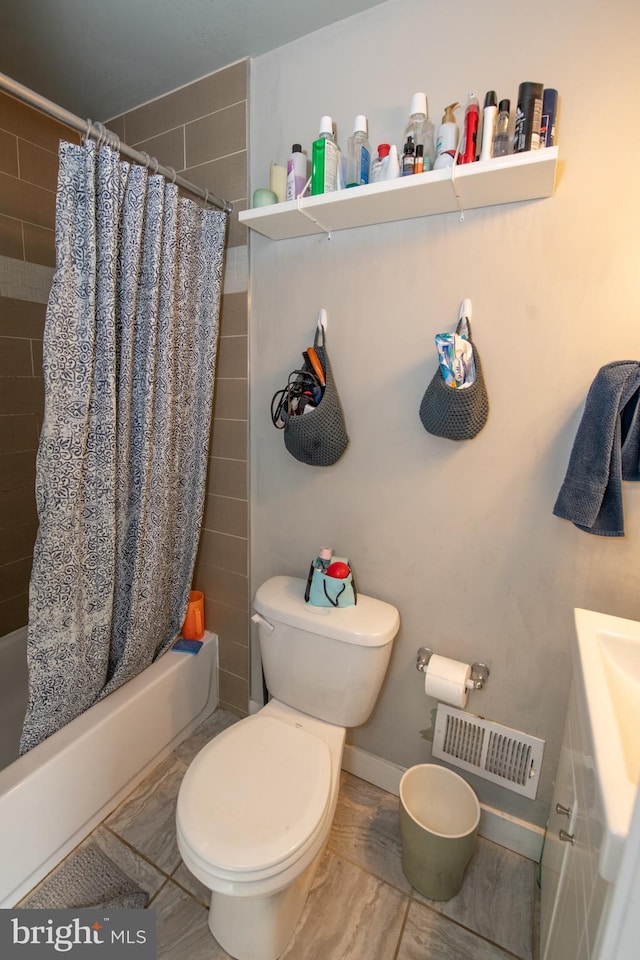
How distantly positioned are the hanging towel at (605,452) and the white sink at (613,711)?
232mm

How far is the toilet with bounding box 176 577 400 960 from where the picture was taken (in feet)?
3.20

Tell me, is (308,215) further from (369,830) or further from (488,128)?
(369,830)

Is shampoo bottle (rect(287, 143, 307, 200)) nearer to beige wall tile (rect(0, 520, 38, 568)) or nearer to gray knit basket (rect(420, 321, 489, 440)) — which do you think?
gray knit basket (rect(420, 321, 489, 440))

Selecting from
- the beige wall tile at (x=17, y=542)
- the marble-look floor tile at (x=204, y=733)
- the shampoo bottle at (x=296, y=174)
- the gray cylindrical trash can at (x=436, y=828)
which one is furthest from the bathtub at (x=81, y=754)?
the shampoo bottle at (x=296, y=174)

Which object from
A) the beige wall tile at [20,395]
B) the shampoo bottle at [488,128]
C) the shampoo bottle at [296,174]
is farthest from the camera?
the beige wall tile at [20,395]

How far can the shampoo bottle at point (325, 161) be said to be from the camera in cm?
121

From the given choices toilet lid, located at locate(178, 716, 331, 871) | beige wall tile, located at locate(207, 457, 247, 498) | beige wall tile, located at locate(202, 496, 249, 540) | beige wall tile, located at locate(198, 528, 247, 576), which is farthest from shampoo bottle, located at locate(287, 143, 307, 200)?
toilet lid, located at locate(178, 716, 331, 871)

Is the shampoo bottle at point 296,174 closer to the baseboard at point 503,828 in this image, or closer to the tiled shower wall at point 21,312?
the tiled shower wall at point 21,312

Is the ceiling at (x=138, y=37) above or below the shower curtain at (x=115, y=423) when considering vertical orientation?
above

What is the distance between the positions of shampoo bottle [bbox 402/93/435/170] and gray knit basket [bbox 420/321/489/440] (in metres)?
0.48

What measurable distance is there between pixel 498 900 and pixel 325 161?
2065 mm

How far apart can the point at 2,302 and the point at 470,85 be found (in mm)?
1680

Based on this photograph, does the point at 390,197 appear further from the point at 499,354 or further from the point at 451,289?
the point at 499,354

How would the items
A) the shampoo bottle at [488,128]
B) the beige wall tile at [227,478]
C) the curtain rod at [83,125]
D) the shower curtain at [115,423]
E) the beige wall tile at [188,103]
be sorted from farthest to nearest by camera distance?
the beige wall tile at [227,478], the beige wall tile at [188,103], the shower curtain at [115,423], the shampoo bottle at [488,128], the curtain rod at [83,125]
